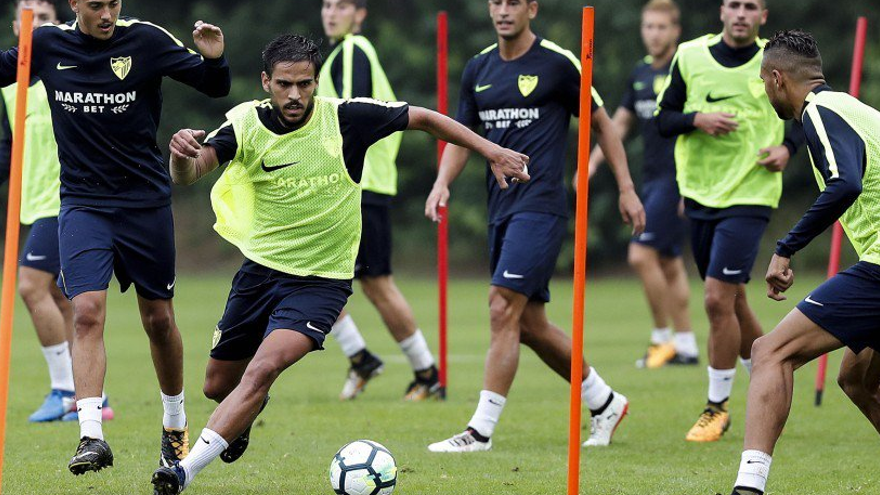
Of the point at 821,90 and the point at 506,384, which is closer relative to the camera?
the point at 821,90

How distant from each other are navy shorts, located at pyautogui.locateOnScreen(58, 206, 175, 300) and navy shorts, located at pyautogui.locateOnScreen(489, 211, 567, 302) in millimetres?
1864

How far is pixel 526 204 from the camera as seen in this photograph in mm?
7832

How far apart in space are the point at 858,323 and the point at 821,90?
0.98 m

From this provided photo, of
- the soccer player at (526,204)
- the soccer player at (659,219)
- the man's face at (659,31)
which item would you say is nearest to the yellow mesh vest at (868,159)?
the soccer player at (526,204)

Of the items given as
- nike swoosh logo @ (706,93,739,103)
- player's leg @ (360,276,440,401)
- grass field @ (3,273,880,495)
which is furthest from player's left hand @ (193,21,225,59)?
player's leg @ (360,276,440,401)

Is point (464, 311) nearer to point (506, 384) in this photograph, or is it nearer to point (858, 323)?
point (506, 384)

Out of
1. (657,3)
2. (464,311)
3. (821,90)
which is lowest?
(464,311)

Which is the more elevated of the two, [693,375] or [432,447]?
[432,447]

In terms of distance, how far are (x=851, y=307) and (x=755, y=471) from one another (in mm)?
771

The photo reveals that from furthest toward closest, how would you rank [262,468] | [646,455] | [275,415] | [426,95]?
1. [426,95]
2. [275,415]
3. [646,455]
4. [262,468]

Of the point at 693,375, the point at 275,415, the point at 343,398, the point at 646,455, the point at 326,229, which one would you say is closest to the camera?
the point at 326,229

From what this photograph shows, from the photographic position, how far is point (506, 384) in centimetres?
771

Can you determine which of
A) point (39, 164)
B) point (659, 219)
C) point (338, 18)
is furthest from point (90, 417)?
point (659, 219)

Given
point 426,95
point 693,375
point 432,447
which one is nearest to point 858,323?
point 432,447
